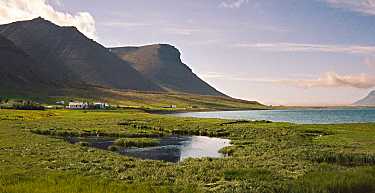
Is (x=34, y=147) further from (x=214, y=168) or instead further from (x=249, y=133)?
(x=249, y=133)

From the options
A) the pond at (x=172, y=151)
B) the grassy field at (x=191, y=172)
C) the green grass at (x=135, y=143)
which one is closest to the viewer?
the grassy field at (x=191, y=172)

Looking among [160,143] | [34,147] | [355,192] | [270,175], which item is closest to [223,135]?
[160,143]

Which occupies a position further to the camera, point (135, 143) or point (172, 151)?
point (135, 143)

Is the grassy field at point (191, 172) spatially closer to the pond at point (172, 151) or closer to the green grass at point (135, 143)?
the pond at point (172, 151)

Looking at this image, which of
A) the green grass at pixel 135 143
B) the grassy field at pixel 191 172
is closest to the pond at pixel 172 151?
the green grass at pixel 135 143

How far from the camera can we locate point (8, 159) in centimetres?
3806

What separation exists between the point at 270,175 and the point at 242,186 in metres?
5.44

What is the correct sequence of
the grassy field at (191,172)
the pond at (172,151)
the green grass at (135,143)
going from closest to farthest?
1. the grassy field at (191,172)
2. the pond at (172,151)
3. the green grass at (135,143)

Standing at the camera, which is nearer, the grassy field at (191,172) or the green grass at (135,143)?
the grassy field at (191,172)

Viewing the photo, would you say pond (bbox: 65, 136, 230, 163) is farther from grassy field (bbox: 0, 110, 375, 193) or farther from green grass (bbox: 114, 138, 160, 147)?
grassy field (bbox: 0, 110, 375, 193)

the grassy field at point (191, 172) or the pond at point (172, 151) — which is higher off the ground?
the grassy field at point (191, 172)

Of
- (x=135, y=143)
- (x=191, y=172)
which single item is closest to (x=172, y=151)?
(x=135, y=143)

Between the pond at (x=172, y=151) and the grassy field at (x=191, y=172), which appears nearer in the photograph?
the grassy field at (x=191, y=172)

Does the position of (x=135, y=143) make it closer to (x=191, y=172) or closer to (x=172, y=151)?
(x=172, y=151)
